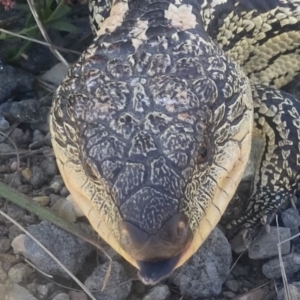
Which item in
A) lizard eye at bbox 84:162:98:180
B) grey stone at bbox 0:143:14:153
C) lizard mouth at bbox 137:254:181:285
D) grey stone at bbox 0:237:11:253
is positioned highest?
lizard eye at bbox 84:162:98:180

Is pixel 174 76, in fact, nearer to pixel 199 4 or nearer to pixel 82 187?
pixel 82 187

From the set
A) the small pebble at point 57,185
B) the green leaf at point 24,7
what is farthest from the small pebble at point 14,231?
the green leaf at point 24,7

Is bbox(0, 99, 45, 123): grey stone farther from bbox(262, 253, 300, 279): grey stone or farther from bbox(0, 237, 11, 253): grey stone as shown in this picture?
bbox(262, 253, 300, 279): grey stone

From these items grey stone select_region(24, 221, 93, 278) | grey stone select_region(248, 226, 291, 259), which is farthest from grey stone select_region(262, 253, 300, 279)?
grey stone select_region(24, 221, 93, 278)

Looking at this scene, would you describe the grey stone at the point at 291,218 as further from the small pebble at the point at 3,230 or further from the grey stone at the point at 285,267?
the small pebble at the point at 3,230

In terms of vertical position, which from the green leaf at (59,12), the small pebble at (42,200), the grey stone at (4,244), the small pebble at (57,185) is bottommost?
the grey stone at (4,244)

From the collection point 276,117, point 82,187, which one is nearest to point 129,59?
point 82,187
